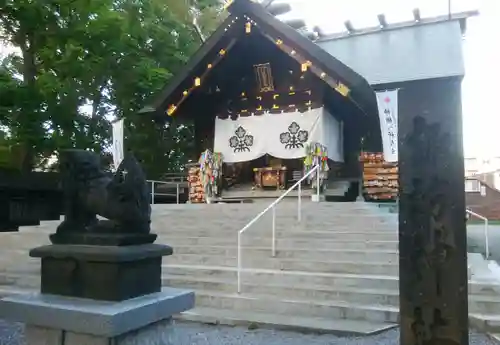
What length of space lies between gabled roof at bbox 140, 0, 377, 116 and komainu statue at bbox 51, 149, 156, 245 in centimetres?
776

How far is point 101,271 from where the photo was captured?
9.96ft

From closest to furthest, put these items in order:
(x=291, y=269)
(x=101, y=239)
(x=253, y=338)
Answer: (x=101, y=239) < (x=253, y=338) < (x=291, y=269)

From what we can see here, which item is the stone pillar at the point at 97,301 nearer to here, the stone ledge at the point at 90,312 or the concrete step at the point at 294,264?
the stone ledge at the point at 90,312

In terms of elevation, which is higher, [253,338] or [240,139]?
[240,139]

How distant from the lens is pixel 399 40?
4.23m

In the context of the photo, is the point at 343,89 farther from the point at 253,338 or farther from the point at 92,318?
the point at 92,318

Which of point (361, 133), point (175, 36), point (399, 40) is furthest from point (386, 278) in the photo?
point (175, 36)

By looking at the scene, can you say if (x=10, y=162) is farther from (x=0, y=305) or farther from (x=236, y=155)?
(x=0, y=305)

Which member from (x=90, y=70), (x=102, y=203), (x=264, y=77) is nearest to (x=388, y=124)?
(x=264, y=77)

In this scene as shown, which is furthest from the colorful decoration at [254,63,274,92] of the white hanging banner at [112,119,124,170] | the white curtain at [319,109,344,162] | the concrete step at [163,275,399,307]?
the concrete step at [163,275,399,307]

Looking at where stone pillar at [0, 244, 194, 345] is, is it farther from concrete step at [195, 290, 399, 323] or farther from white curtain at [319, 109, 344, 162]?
white curtain at [319, 109, 344, 162]

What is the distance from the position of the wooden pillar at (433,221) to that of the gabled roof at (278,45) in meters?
7.62

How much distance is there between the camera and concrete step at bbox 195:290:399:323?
17.7 feet

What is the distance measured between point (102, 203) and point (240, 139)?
10.1m
